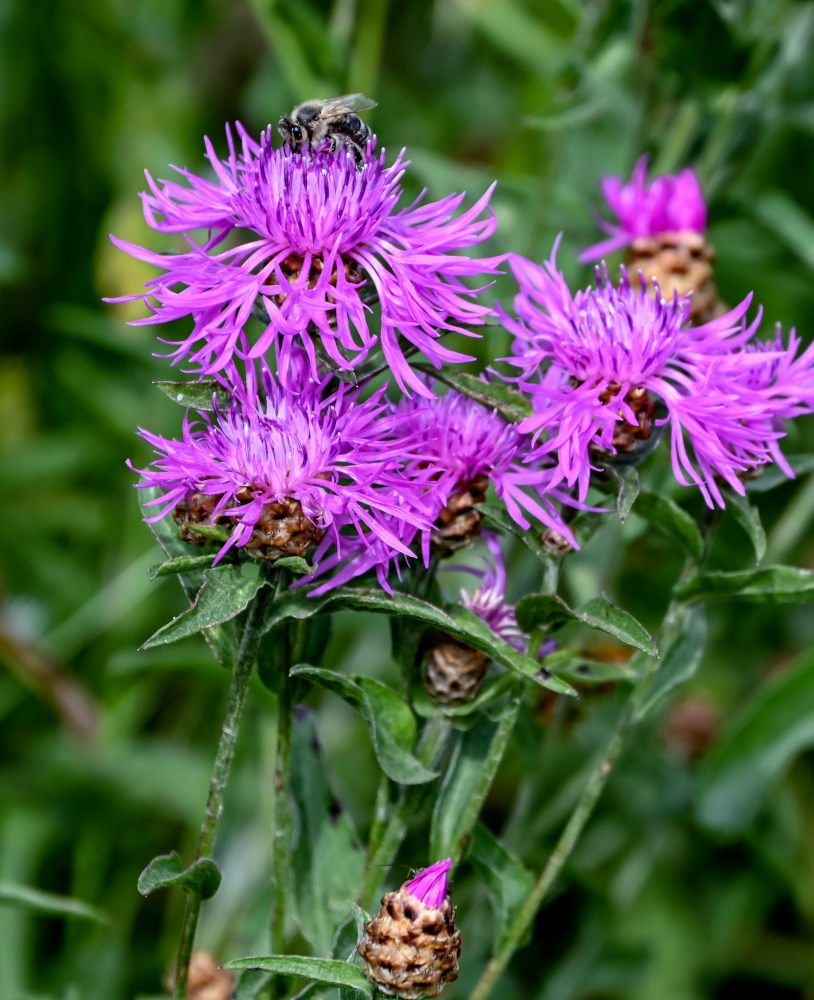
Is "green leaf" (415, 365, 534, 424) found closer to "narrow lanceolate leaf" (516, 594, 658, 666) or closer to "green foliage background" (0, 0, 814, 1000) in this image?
"narrow lanceolate leaf" (516, 594, 658, 666)

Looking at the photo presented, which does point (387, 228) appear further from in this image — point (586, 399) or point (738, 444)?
point (738, 444)

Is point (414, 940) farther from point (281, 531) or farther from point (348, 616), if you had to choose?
point (348, 616)

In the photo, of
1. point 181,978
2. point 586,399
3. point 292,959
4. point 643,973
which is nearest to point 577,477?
point 586,399

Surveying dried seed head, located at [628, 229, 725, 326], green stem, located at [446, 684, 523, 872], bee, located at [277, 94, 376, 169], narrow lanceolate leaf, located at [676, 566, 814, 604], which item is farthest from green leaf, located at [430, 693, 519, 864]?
dried seed head, located at [628, 229, 725, 326]

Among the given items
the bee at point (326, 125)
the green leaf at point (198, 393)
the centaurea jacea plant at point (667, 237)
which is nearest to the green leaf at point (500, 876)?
the green leaf at point (198, 393)

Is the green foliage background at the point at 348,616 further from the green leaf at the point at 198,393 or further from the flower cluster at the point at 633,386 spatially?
the green leaf at the point at 198,393

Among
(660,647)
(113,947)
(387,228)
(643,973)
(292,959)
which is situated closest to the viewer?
(292,959)

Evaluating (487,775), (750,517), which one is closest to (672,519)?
(750,517)
